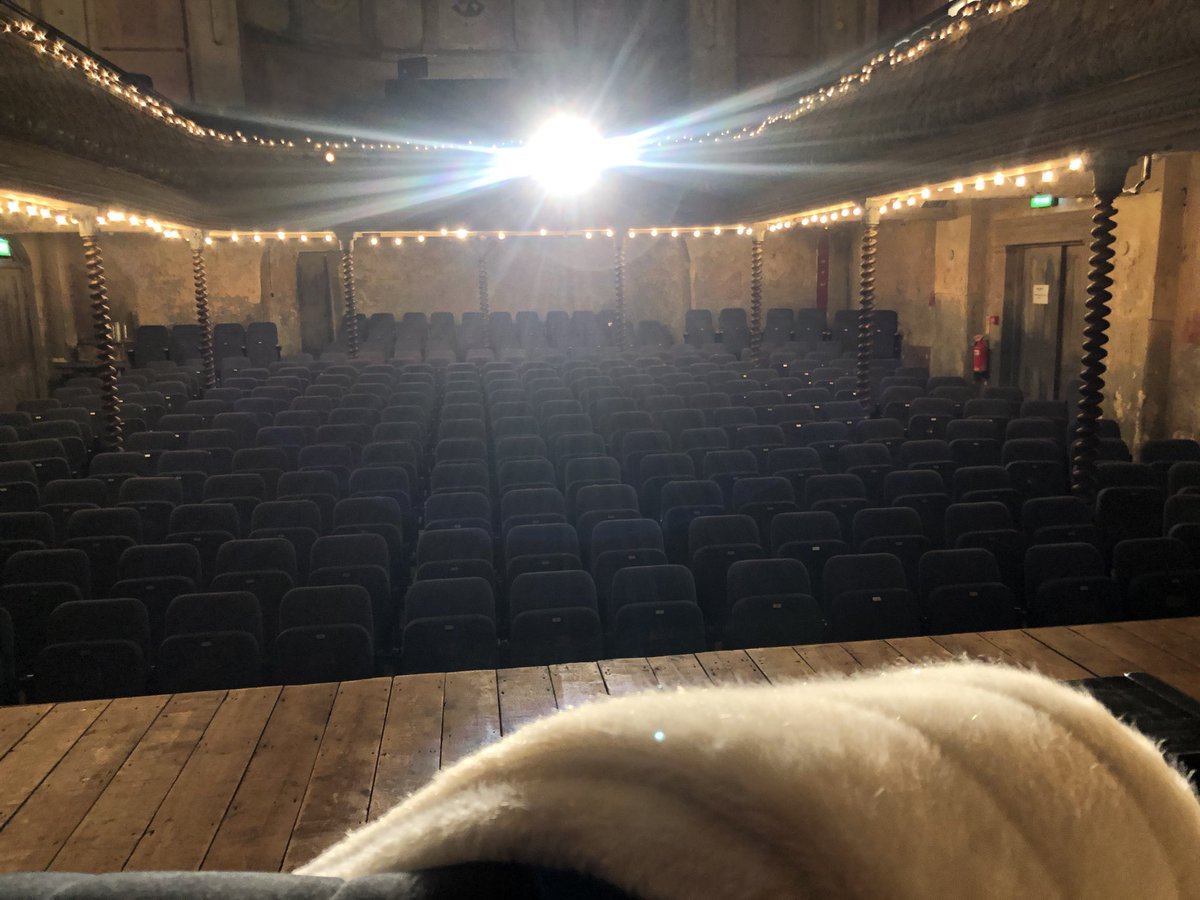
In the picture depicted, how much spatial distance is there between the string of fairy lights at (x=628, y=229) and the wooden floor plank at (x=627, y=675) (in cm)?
627

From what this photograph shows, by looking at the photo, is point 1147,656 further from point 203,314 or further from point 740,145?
point 203,314

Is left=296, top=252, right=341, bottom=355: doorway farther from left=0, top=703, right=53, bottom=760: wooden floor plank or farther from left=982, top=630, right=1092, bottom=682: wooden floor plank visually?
left=982, top=630, right=1092, bottom=682: wooden floor plank

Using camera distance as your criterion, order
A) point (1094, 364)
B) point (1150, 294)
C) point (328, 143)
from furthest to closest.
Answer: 1. point (328, 143)
2. point (1150, 294)
3. point (1094, 364)

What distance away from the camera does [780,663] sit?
4.12 metres

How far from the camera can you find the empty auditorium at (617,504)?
2.29 ft

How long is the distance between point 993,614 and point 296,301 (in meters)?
19.9

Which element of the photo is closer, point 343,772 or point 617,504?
point 343,772

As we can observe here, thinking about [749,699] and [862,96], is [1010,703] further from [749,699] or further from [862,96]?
[862,96]

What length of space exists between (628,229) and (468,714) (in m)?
→ 17.0

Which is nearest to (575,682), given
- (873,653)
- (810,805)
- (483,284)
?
(873,653)

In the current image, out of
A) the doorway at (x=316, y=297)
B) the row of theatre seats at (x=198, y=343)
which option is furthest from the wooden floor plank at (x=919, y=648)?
the doorway at (x=316, y=297)

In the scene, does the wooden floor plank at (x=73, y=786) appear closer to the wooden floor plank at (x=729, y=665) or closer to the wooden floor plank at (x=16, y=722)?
the wooden floor plank at (x=16, y=722)

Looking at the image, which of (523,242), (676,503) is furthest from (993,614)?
(523,242)

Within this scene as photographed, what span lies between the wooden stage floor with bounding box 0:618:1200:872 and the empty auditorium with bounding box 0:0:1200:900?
0.02 m
